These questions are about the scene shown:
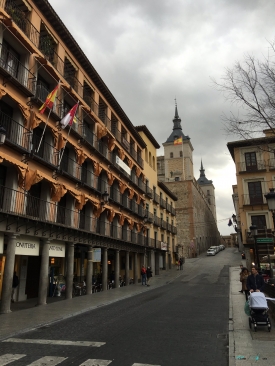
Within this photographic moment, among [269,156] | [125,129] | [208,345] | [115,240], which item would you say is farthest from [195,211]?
[208,345]

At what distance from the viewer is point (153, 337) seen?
8.40 metres

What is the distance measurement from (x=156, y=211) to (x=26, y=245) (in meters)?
28.8

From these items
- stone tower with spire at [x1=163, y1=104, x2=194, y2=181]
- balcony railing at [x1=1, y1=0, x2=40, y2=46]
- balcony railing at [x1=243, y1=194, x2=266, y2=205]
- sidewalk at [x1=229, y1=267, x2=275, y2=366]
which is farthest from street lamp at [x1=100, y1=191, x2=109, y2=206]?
stone tower with spire at [x1=163, y1=104, x2=194, y2=181]

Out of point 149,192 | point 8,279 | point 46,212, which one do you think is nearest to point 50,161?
point 46,212

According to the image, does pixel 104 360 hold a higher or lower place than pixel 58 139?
lower

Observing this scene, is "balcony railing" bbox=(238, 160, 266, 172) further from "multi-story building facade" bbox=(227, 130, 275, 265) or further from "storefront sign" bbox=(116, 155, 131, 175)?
"storefront sign" bbox=(116, 155, 131, 175)

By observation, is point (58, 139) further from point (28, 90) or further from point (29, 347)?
point (29, 347)

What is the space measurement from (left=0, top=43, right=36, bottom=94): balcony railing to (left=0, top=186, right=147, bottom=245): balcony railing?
5.65m

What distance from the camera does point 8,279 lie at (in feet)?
43.4

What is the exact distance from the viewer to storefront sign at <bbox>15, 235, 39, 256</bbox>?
1437 centimetres

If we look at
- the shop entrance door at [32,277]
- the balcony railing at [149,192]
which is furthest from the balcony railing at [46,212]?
the balcony railing at [149,192]

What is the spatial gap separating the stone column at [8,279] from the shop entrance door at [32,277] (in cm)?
601

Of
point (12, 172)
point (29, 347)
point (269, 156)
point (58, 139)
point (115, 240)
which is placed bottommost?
point (29, 347)

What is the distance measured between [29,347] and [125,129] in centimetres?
2716
